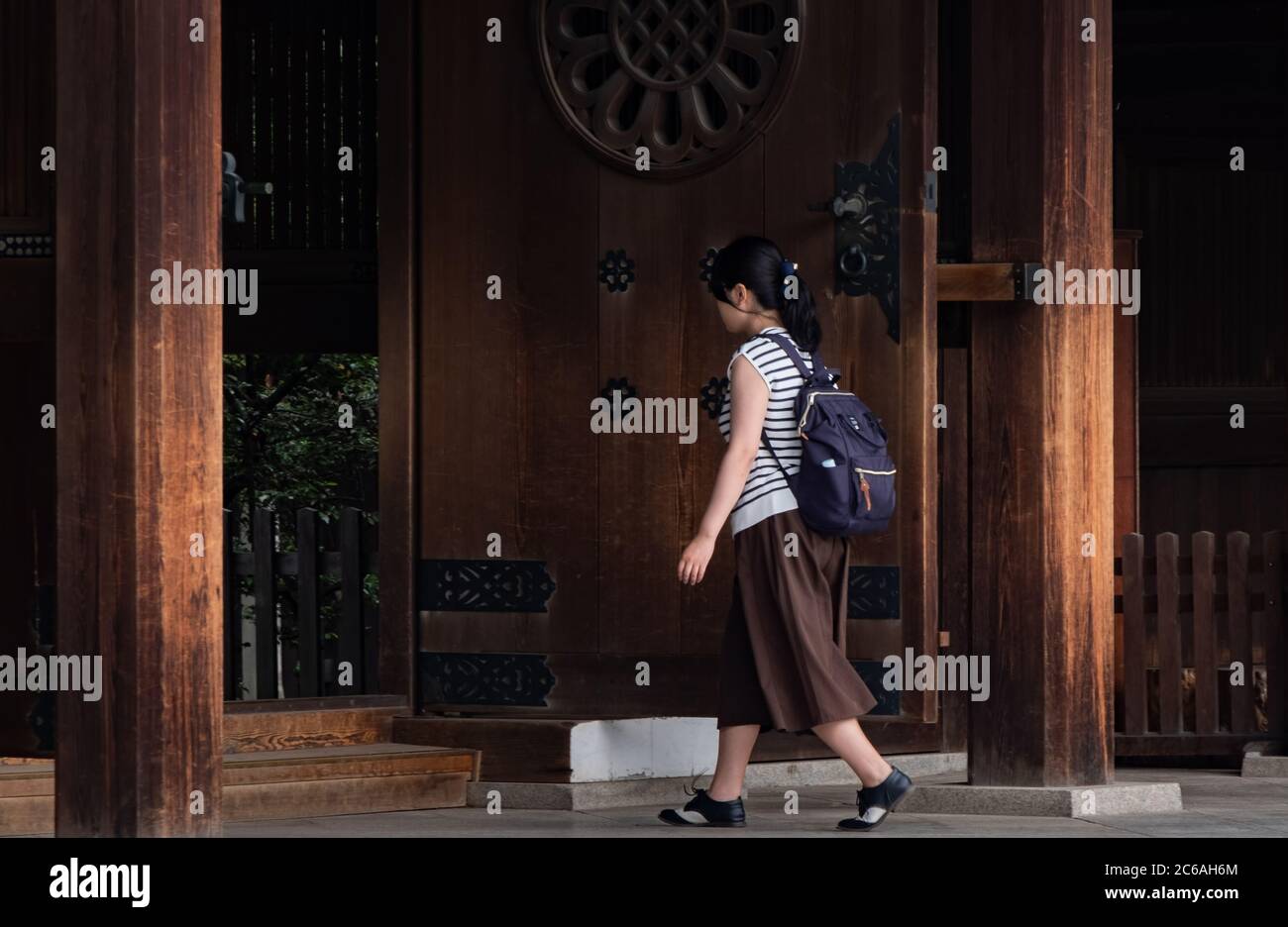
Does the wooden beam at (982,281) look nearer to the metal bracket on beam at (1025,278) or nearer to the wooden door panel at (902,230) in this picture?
the metal bracket on beam at (1025,278)

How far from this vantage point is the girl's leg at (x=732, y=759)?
6082 millimetres

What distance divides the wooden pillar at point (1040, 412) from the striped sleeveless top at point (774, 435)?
869 mm

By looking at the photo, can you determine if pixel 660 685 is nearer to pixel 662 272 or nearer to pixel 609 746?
pixel 609 746

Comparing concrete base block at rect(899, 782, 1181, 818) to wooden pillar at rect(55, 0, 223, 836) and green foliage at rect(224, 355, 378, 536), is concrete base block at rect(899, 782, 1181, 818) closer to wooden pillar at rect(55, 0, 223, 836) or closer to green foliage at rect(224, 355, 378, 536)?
wooden pillar at rect(55, 0, 223, 836)

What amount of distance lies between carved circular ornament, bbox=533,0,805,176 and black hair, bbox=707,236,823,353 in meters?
1.02

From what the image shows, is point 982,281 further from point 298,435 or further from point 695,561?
point 298,435

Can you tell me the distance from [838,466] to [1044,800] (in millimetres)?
1380

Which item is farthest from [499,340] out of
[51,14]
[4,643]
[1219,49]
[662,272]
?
[1219,49]

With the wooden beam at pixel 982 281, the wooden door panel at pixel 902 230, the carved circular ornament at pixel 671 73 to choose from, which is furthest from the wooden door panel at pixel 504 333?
the wooden beam at pixel 982 281

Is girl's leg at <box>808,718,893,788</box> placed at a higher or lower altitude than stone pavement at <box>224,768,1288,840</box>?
higher

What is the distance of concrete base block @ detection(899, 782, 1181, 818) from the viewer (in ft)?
21.0

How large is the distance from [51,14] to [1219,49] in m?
6.00

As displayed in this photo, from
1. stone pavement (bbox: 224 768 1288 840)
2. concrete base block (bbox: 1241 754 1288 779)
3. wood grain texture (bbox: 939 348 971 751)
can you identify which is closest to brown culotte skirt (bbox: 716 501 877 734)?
stone pavement (bbox: 224 768 1288 840)

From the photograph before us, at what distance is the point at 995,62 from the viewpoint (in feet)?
21.5
